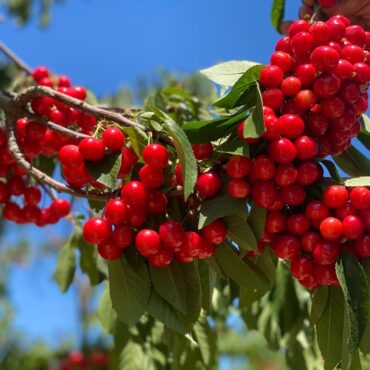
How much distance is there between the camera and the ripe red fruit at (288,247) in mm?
1207

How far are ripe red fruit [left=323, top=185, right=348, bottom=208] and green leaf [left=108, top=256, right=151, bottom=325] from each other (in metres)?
0.42

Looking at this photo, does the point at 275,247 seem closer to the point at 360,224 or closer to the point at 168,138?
the point at 360,224

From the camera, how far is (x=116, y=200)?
4.05 ft

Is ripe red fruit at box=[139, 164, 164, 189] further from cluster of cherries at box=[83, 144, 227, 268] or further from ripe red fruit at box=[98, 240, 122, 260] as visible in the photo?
ripe red fruit at box=[98, 240, 122, 260]

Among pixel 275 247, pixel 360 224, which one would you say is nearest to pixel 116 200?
pixel 275 247

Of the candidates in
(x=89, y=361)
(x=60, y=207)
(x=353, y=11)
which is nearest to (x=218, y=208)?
(x=353, y=11)

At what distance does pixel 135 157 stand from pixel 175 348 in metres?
0.89

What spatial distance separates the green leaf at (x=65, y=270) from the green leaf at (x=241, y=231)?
1183mm

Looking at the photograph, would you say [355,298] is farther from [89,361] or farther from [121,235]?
[89,361]

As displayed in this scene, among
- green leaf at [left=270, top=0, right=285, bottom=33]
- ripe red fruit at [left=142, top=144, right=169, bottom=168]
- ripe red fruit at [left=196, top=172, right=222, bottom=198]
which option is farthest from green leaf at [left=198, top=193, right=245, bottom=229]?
green leaf at [left=270, top=0, right=285, bottom=33]

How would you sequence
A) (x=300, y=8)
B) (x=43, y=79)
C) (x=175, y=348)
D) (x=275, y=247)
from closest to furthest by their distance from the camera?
(x=275, y=247)
(x=300, y=8)
(x=175, y=348)
(x=43, y=79)

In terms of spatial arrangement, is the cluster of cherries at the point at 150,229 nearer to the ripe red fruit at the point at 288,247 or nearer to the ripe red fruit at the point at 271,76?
the ripe red fruit at the point at 288,247

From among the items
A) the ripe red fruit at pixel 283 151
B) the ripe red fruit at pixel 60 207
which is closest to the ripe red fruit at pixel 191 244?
the ripe red fruit at pixel 283 151

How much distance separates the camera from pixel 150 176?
1.23m
